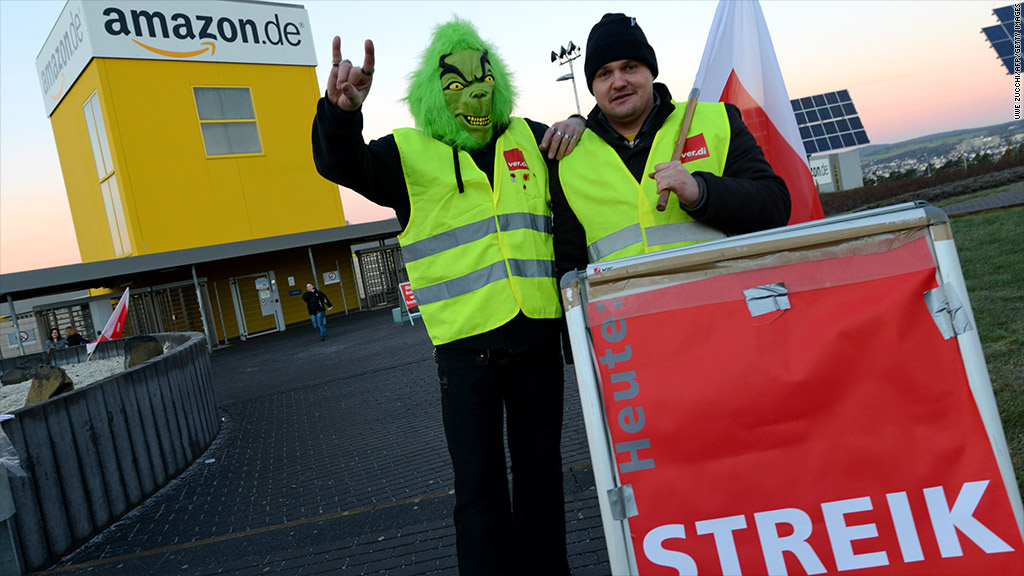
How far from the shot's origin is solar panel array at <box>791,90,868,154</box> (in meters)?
22.9

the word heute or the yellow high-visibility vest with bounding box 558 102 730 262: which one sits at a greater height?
the yellow high-visibility vest with bounding box 558 102 730 262

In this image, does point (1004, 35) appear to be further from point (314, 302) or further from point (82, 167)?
point (82, 167)

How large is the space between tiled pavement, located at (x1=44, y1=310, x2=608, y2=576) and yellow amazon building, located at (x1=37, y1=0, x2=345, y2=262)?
56.8 ft

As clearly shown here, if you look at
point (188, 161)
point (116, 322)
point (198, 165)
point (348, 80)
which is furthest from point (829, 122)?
point (348, 80)

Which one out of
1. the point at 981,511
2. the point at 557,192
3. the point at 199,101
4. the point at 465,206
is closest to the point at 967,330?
the point at 981,511

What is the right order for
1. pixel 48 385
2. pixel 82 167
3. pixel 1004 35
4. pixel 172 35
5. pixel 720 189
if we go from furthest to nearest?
pixel 82 167
pixel 172 35
pixel 1004 35
pixel 48 385
pixel 720 189

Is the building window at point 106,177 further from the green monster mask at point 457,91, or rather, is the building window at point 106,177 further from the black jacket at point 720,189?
the black jacket at point 720,189

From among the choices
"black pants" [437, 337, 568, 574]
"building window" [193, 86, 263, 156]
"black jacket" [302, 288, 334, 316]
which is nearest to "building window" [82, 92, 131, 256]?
"building window" [193, 86, 263, 156]

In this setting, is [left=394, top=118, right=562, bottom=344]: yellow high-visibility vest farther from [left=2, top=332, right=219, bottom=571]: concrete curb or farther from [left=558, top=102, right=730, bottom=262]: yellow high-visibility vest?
[left=2, top=332, right=219, bottom=571]: concrete curb

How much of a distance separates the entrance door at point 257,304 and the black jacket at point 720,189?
78.9 ft

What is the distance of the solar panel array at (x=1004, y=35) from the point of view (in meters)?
12.7

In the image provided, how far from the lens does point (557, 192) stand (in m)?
2.62

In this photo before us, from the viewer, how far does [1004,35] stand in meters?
13.6

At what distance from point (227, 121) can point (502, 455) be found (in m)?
25.8
